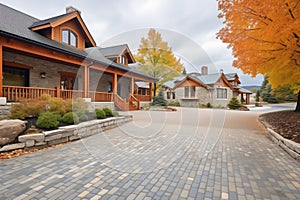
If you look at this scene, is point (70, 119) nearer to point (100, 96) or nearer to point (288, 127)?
point (100, 96)

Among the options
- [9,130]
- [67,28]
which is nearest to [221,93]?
[67,28]

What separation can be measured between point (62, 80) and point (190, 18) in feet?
30.2

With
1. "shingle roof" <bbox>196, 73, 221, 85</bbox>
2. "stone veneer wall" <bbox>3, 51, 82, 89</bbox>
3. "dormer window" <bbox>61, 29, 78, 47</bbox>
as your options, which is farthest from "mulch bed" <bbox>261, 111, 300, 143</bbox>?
"shingle roof" <bbox>196, 73, 221, 85</bbox>

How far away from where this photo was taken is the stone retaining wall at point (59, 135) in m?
3.80

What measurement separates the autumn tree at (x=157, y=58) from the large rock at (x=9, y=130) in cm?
1631

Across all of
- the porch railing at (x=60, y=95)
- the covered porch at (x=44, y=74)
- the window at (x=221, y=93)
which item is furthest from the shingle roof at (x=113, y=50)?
the window at (x=221, y=93)

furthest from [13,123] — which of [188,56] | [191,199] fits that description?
[188,56]

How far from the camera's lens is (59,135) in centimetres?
444

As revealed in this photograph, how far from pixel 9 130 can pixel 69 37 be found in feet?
28.7

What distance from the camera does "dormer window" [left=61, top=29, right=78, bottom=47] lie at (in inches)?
405

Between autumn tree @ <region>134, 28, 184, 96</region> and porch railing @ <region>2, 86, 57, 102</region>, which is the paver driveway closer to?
porch railing @ <region>2, 86, 57, 102</region>

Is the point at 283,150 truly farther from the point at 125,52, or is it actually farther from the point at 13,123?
the point at 125,52

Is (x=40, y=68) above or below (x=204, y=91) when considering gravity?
above

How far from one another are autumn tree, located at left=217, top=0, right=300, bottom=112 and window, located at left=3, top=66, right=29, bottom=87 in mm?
9808
